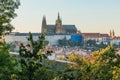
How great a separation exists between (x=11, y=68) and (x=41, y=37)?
2.96 metres

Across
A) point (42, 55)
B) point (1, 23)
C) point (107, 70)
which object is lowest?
point (107, 70)

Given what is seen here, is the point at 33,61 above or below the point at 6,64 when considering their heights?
above

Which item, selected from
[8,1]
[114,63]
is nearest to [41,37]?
[8,1]

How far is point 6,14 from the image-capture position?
68.7 ft

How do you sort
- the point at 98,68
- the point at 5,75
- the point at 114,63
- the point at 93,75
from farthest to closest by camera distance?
the point at 114,63 < the point at 98,68 < the point at 93,75 < the point at 5,75

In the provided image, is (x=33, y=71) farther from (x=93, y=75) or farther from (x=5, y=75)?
(x=93, y=75)

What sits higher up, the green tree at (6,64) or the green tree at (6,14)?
the green tree at (6,14)

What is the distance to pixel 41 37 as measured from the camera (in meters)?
18.1

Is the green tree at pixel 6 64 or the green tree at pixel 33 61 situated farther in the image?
the green tree at pixel 6 64

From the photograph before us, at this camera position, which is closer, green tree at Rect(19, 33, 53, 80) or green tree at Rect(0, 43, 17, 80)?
green tree at Rect(19, 33, 53, 80)

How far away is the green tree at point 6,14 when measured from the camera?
20581 mm

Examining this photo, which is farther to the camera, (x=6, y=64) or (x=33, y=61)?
(x=6, y=64)

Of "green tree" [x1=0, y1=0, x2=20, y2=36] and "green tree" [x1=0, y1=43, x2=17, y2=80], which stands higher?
"green tree" [x1=0, y1=0, x2=20, y2=36]

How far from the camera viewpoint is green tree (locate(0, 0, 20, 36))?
20.6 m
